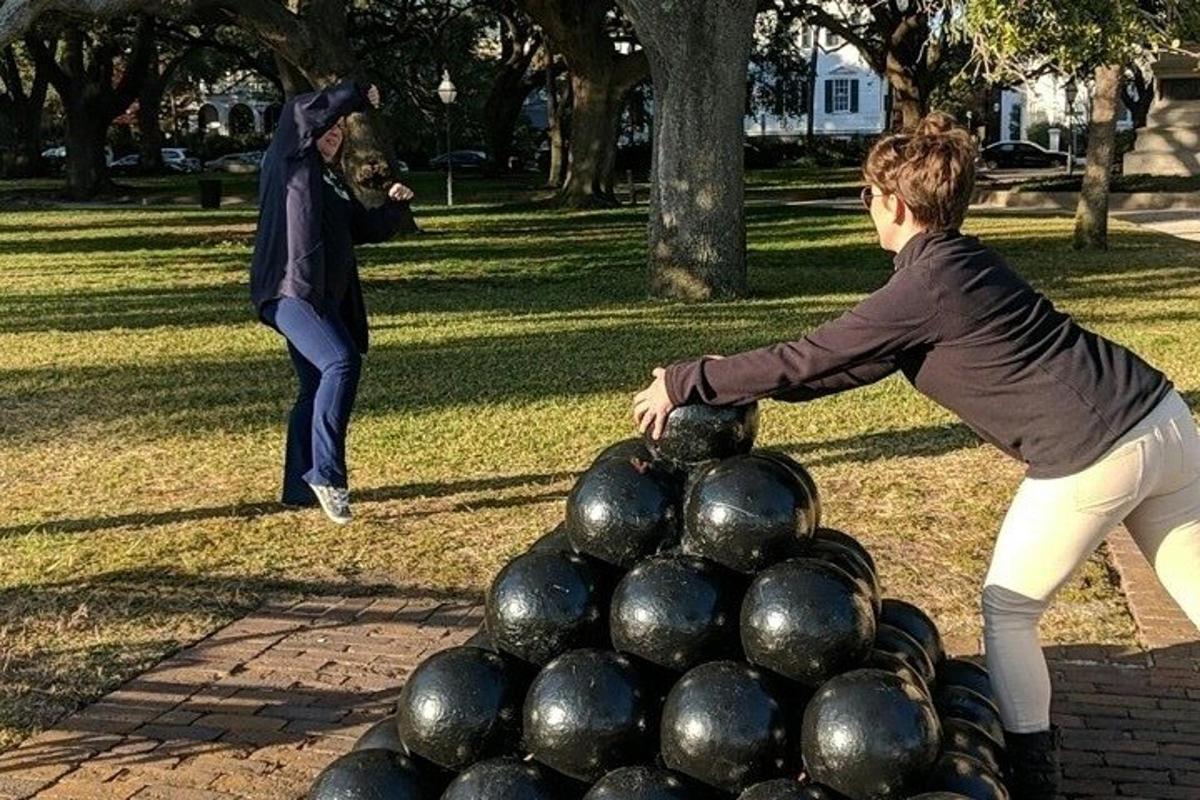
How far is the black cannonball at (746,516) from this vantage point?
3.74 metres

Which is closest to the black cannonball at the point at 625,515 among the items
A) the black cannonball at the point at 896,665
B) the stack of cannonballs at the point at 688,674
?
the stack of cannonballs at the point at 688,674

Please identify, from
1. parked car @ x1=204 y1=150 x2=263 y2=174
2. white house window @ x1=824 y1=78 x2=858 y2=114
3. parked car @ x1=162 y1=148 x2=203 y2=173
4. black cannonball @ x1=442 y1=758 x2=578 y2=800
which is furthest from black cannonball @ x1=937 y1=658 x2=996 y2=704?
white house window @ x1=824 y1=78 x2=858 y2=114

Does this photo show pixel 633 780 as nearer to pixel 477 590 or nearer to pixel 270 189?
pixel 477 590

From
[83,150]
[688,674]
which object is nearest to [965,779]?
[688,674]

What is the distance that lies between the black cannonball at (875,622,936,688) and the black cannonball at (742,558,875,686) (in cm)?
23

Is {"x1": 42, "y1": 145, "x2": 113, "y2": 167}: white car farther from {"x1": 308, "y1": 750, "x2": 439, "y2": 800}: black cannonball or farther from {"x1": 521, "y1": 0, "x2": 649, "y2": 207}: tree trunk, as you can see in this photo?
{"x1": 308, "y1": 750, "x2": 439, "y2": 800}: black cannonball

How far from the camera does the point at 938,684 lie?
416cm

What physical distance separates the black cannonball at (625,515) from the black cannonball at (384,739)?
700mm

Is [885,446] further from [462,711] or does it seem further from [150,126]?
[150,126]

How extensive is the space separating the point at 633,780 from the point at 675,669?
0.36 metres

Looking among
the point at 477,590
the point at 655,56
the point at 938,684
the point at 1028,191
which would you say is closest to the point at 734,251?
the point at 655,56

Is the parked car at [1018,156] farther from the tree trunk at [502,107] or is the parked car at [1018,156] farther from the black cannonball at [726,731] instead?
the black cannonball at [726,731]

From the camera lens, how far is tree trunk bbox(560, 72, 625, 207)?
32969mm

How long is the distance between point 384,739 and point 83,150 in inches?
1720
